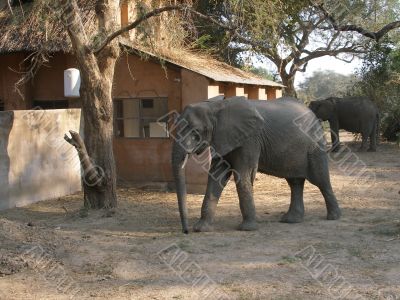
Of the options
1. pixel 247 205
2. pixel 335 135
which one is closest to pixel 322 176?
pixel 247 205

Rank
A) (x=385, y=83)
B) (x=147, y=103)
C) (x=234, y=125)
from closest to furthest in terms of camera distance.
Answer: (x=234, y=125)
(x=147, y=103)
(x=385, y=83)

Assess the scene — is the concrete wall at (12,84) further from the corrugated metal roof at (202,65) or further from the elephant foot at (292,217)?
the elephant foot at (292,217)

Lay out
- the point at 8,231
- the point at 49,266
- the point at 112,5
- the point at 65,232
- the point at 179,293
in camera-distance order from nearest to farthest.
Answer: the point at 179,293, the point at 49,266, the point at 8,231, the point at 65,232, the point at 112,5

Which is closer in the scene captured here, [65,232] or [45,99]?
[65,232]

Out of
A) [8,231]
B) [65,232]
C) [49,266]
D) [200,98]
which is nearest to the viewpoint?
[49,266]

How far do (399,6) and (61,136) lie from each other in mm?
19153

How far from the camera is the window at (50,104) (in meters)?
13.2

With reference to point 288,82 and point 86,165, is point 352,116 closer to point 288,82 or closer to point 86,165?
point 288,82

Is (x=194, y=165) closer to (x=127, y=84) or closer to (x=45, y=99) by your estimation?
(x=127, y=84)

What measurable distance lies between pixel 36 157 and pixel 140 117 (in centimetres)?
258

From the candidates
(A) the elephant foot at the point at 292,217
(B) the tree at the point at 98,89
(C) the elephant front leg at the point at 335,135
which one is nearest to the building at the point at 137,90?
(B) the tree at the point at 98,89

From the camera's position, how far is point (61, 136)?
11.5 m

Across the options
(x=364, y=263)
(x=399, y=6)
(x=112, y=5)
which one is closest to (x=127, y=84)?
(x=112, y=5)

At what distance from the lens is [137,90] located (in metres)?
12.3
